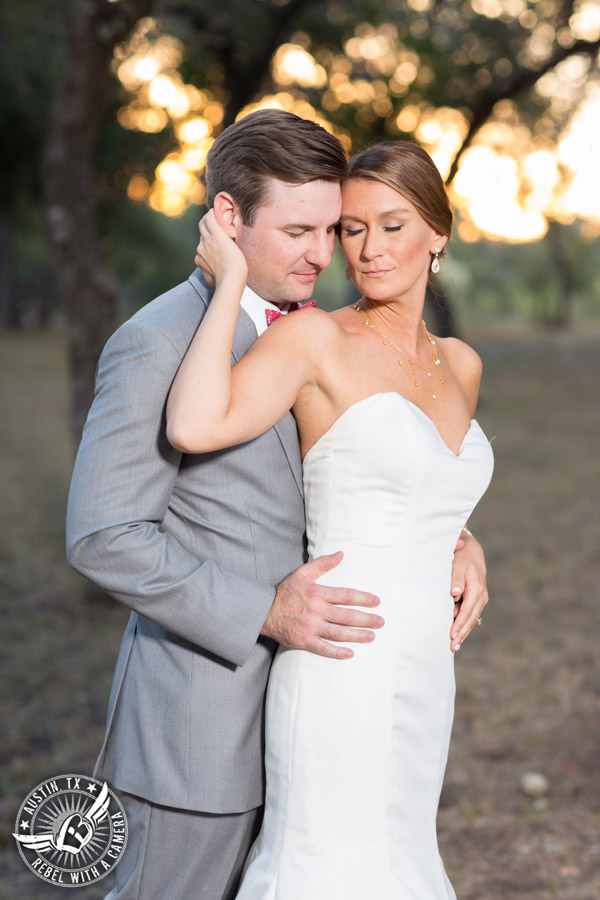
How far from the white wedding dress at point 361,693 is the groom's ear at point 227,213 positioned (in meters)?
0.55

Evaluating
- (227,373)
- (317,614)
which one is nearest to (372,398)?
(227,373)

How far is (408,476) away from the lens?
7.31 ft

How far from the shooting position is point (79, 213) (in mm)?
6430

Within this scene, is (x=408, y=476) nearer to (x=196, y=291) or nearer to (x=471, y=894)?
(x=196, y=291)

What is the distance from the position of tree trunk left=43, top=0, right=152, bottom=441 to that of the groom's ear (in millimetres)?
4339

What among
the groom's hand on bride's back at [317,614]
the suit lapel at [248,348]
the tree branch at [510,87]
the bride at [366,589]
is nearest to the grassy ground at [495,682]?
the bride at [366,589]

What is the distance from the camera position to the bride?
2211mm

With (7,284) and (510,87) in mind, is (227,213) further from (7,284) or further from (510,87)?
(7,284)

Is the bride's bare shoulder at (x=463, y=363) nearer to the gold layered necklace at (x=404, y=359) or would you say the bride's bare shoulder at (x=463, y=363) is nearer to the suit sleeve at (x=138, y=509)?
the gold layered necklace at (x=404, y=359)

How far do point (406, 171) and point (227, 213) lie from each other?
0.49 metres

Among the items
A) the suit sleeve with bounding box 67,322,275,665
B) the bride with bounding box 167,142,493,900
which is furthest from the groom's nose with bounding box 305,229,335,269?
the suit sleeve with bounding box 67,322,275,665

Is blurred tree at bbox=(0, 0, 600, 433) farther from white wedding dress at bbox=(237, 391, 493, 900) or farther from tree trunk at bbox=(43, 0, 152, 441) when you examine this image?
white wedding dress at bbox=(237, 391, 493, 900)

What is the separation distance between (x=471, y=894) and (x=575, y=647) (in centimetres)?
299

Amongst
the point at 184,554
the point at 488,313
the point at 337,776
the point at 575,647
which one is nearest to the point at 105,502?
the point at 184,554
